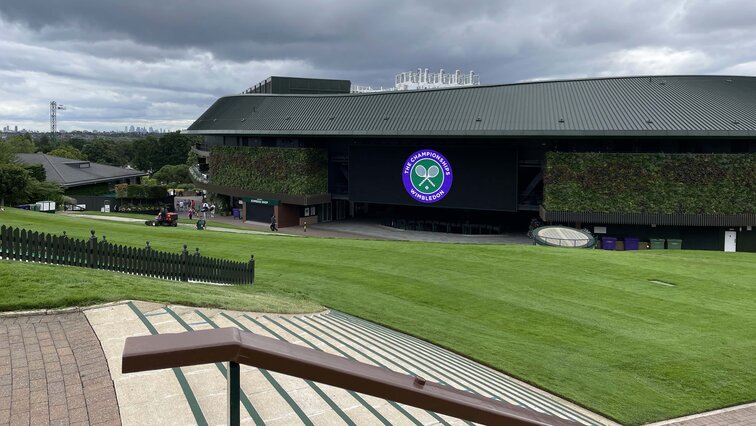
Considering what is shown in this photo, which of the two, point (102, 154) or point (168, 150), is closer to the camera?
point (168, 150)

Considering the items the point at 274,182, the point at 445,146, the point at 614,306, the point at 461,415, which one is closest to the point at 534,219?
the point at 445,146

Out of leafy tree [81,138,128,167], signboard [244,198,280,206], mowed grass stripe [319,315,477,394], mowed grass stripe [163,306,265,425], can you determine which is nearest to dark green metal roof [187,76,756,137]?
signboard [244,198,280,206]

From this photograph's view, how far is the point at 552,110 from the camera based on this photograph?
154ft

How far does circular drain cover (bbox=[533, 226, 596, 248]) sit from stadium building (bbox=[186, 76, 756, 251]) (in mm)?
3088

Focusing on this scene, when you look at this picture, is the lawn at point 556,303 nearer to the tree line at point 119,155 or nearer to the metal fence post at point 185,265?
the metal fence post at point 185,265

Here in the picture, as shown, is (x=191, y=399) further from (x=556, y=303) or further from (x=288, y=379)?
(x=556, y=303)

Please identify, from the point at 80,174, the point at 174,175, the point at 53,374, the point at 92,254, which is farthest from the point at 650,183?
the point at 174,175

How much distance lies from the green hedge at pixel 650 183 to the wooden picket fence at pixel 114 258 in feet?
114

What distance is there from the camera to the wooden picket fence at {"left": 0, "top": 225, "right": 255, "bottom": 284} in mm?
14461

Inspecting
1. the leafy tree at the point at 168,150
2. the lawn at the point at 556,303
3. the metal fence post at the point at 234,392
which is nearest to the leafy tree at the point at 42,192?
the lawn at the point at 556,303

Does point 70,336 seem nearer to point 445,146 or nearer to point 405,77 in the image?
point 445,146

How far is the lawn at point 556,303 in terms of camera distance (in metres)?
12.8

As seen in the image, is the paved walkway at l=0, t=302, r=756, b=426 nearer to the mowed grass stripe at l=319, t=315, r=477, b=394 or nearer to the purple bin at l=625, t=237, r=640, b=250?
the mowed grass stripe at l=319, t=315, r=477, b=394

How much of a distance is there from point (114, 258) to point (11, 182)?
35338mm
